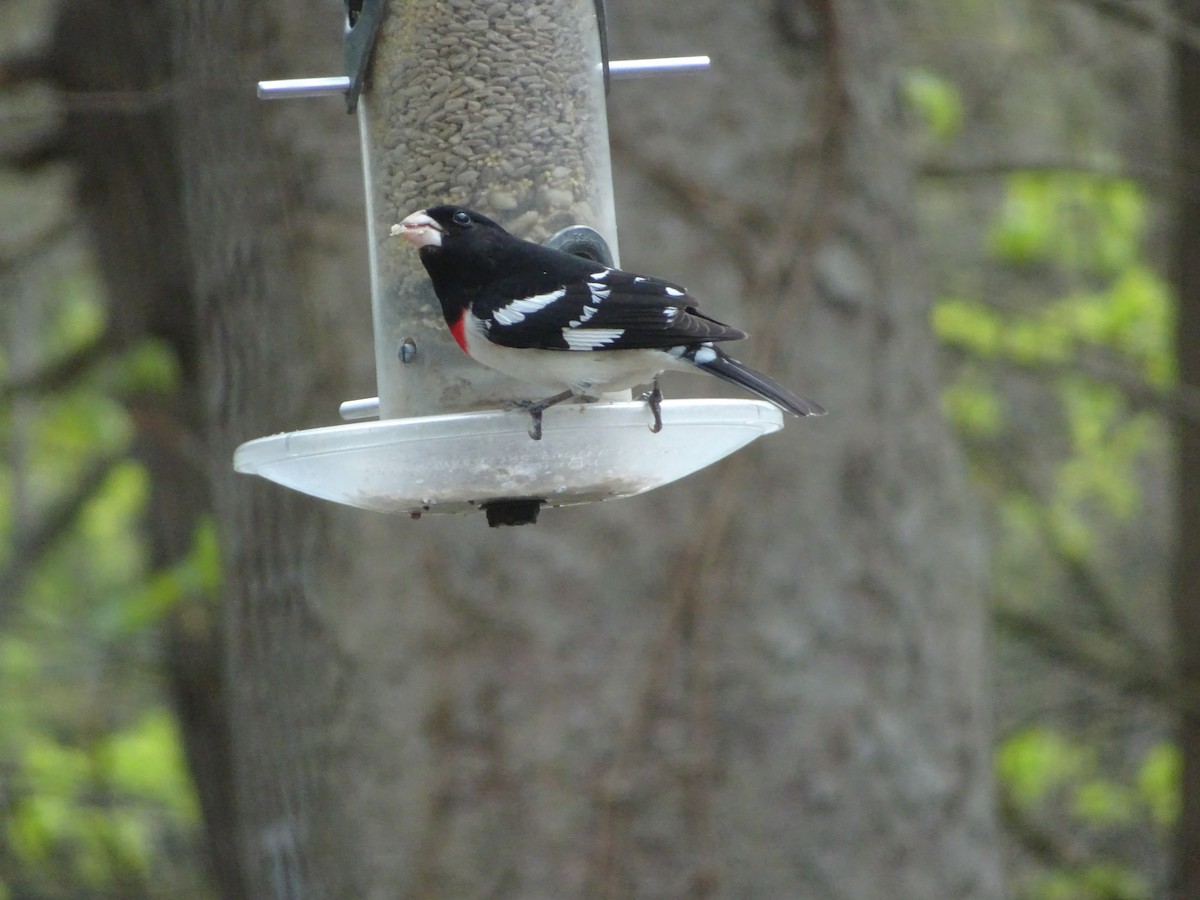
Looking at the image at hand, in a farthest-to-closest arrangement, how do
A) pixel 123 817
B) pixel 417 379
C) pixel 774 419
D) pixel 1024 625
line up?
pixel 123 817, pixel 1024 625, pixel 417 379, pixel 774 419

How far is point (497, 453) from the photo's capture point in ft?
9.20

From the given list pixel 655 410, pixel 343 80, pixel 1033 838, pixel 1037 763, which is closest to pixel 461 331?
pixel 655 410

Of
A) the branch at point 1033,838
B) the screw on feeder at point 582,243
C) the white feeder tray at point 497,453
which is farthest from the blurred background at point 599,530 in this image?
the white feeder tray at point 497,453

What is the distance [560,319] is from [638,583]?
1.81 m

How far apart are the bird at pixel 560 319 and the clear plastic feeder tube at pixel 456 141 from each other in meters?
0.26

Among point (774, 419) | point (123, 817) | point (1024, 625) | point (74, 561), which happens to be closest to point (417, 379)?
point (774, 419)

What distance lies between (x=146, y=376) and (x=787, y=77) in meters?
2.90

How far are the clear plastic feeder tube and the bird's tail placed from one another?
0.59 metres

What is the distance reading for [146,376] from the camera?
20.3ft

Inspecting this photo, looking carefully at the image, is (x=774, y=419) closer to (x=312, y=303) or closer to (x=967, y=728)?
(x=312, y=303)

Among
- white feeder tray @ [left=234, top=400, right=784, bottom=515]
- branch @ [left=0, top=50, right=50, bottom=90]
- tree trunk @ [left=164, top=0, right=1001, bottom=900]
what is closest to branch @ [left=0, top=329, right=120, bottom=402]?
branch @ [left=0, top=50, right=50, bottom=90]

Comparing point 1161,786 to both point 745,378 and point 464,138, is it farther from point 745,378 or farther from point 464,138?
point 464,138

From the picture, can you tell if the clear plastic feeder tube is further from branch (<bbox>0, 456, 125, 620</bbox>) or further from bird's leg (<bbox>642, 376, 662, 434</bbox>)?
branch (<bbox>0, 456, 125, 620</bbox>)

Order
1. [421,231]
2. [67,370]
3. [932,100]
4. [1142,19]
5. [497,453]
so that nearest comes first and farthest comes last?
1. [497,453]
2. [421,231]
3. [1142,19]
4. [67,370]
5. [932,100]
